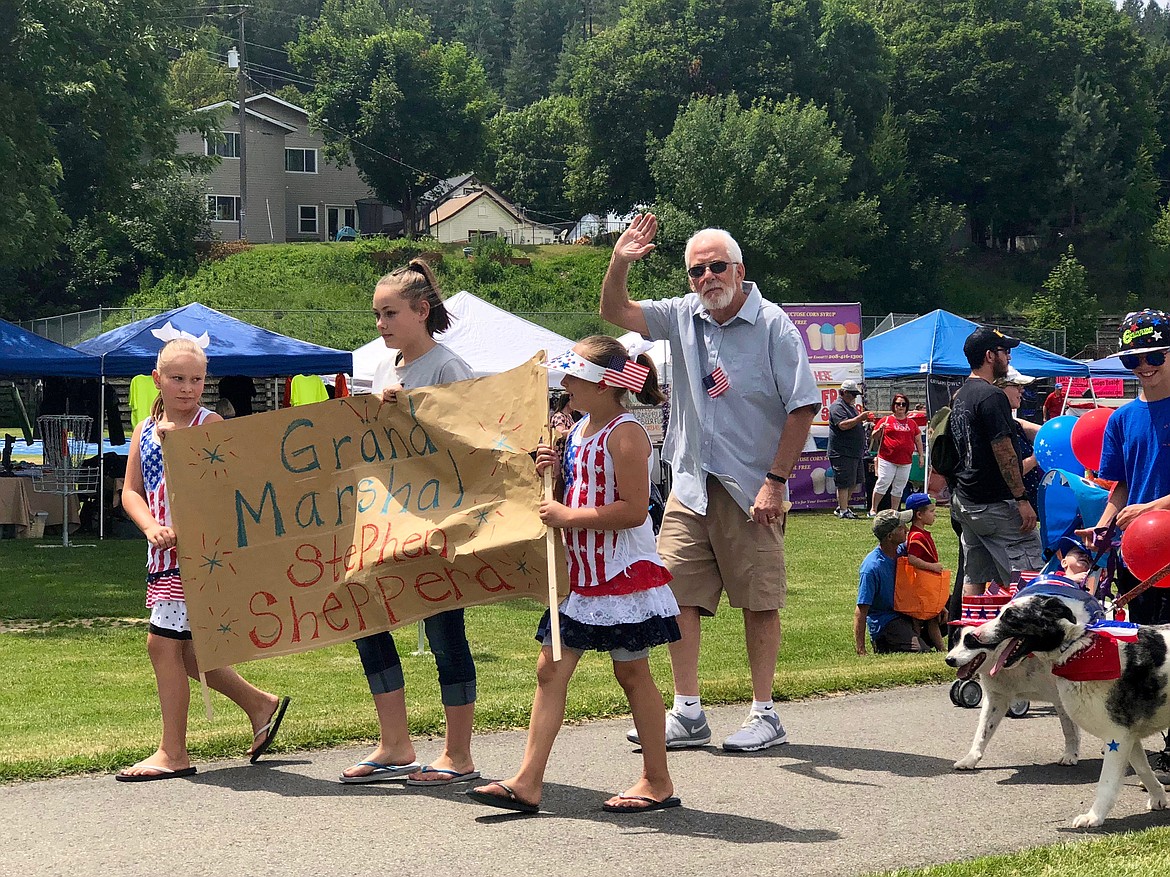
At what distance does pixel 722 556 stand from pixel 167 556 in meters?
2.38

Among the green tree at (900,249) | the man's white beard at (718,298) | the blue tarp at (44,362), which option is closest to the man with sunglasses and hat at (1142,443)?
the man's white beard at (718,298)

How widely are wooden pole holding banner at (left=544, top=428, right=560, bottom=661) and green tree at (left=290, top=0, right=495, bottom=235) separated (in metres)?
78.5

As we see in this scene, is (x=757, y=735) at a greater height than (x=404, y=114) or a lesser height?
lesser

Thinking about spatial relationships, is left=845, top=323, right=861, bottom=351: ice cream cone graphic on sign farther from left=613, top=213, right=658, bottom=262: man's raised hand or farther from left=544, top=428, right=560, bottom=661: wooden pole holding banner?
left=544, top=428, right=560, bottom=661: wooden pole holding banner

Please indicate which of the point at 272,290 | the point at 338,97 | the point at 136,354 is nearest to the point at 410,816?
the point at 136,354

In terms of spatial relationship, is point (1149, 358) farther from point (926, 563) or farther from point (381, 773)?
point (926, 563)

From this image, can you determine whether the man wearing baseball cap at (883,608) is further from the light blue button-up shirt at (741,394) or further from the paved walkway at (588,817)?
the light blue button-up shirt at (741,394)

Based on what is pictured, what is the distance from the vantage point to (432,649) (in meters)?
5.59

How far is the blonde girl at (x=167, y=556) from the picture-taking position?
18.9 feet

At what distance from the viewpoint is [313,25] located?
131750 mm

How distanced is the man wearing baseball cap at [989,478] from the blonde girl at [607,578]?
3444 mm

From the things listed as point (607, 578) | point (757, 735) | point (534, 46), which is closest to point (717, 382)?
point (607, 578)

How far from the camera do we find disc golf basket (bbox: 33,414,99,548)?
1755 centimetres

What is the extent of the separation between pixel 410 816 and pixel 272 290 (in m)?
56.4
